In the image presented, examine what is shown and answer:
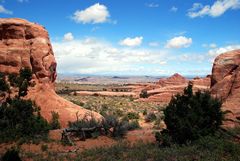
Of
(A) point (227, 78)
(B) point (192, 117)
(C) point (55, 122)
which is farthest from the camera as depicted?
(C) point (55, 122)

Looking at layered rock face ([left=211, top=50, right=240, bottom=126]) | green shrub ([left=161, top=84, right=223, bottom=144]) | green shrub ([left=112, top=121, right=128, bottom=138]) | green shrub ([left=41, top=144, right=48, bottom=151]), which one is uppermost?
layered rock face ([left=211, top=50, right=240, bottom=126])

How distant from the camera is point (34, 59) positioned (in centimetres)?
2192

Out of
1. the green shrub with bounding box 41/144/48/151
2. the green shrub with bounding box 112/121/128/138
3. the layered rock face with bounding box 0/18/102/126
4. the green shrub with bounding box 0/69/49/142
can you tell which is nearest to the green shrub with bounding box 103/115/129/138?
the green shrub with bounding box 112/121/128/138

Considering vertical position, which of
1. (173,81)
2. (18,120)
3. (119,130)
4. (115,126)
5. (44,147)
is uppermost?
(173,81)

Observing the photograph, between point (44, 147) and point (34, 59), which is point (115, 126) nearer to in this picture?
point (44, 147)

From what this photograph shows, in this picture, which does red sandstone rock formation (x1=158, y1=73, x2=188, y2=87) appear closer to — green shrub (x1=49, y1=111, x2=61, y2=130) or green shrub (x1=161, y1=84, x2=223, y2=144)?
green shrub (x1=49, y1=111, x2=61, y2=130)

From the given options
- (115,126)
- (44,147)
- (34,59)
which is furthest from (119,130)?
(34,59)

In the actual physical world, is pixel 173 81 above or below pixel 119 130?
above

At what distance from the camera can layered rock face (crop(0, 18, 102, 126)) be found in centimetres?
2141

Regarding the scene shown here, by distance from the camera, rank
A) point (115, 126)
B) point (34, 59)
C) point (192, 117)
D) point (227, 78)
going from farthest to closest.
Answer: point (34, 59)
point (227, 78)
point (115, 126)
point (192, 117)

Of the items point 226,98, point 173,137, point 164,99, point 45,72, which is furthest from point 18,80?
point 164,99

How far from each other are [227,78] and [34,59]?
13.0 m

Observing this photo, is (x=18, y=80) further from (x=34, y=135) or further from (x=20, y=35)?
(x=20, y=35)

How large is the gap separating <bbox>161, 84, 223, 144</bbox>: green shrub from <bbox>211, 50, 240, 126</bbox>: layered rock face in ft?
14.7
